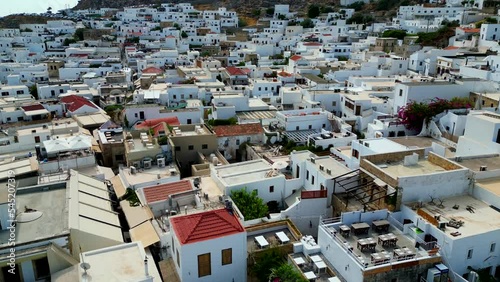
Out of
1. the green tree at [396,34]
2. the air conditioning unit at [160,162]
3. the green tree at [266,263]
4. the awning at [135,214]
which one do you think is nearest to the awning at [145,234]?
the awning at [135,214]

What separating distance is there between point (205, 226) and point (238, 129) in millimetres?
19369

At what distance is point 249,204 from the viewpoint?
23766 mm

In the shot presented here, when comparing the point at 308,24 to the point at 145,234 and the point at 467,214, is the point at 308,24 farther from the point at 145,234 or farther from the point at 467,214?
the point at 145,234

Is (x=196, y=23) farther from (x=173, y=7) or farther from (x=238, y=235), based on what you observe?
(x=238, y=235)

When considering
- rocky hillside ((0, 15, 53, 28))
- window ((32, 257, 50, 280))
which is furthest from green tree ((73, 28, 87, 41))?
window ((32, 257, 50, 280))

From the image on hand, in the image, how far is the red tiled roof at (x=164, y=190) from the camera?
980 inches

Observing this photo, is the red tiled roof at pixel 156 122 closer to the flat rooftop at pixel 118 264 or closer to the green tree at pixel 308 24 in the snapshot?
the flat rooftop at pixel 118 264

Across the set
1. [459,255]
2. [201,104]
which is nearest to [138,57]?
[201,104]

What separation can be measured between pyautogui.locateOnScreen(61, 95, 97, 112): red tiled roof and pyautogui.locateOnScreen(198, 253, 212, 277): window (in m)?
33.3

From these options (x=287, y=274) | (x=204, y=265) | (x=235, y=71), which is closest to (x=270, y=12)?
(x=235, y=71)

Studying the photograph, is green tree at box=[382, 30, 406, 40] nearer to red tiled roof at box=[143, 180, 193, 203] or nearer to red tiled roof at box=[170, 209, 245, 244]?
red tiled roof at box=[143, 180, 193, 203]

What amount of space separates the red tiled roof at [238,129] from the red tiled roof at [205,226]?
17.2 metres

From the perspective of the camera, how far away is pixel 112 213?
23.5 metres

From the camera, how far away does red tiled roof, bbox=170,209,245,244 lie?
1833 centimetres
